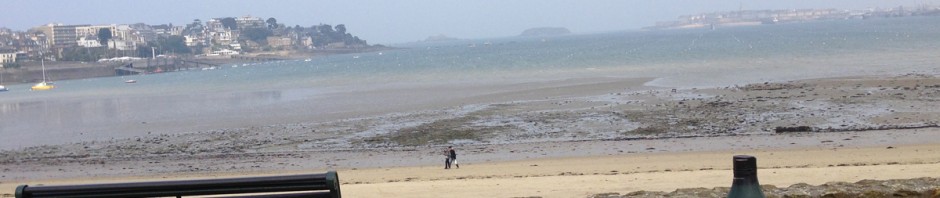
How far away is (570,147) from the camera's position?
21.0 m

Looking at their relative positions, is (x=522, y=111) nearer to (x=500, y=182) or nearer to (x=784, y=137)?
(x=784, y=137)

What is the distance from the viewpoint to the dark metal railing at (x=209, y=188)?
5465 millimetres

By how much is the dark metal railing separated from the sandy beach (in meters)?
5.47

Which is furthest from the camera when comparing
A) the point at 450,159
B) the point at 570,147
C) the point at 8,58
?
the point at 8,58

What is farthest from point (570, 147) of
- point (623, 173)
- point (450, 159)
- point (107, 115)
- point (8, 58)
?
point (8, 58)

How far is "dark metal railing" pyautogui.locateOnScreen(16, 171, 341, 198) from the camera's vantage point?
546cm

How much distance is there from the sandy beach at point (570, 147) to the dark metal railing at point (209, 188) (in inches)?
215

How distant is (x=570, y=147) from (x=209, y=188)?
15853 millimetres

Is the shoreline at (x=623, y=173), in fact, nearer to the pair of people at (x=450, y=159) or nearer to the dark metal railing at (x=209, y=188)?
the pair of people at (x=450, y=159)

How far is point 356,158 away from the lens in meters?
21.0

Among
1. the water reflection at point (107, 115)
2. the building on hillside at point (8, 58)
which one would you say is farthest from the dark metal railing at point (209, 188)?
the building on hillside at point (8, 58)

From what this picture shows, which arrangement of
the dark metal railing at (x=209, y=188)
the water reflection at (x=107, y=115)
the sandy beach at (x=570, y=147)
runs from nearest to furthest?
the dark metal railing at (x=209, y=188)
the sandy beach at (x=570, y=147)
the water reflection at (x=107, y=115)

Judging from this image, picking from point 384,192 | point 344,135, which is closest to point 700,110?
point 344,135

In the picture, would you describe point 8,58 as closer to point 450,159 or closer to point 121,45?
point 121,45
